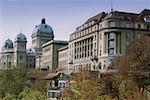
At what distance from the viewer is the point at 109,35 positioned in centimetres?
6600

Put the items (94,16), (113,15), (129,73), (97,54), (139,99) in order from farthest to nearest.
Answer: (94,16)
(97,54)
(113,15)
(129,73)
(139,99)

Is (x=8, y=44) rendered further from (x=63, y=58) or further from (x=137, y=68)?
(x=137, y=68)

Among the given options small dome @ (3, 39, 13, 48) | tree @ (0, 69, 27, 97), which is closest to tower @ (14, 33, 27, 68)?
small dome @ (3, 39, 13, 48)

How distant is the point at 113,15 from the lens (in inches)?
2564

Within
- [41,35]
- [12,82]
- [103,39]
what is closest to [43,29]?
[41,35]

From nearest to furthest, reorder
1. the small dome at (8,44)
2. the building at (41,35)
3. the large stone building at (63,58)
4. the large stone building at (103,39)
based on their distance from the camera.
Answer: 1. the large stone building at (103,39)
2. the large stone building at (63,58)
3. the building at (41,35)
4. the small dome at (8,44)

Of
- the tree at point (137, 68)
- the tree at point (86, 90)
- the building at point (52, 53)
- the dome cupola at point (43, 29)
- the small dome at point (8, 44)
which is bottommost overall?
the tree at point (86, 90)

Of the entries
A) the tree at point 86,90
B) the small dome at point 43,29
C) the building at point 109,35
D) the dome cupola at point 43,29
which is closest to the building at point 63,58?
the building at point 109,35

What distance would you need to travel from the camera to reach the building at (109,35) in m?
65.2

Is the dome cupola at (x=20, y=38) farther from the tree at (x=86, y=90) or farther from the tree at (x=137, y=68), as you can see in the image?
the tree at (x=86, y=90)

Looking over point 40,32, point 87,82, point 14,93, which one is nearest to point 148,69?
point 87,82

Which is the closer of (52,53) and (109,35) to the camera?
(109,35)

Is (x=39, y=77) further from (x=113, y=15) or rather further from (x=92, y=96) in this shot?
(x=92, y=96)

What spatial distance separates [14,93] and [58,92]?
19.7ft
